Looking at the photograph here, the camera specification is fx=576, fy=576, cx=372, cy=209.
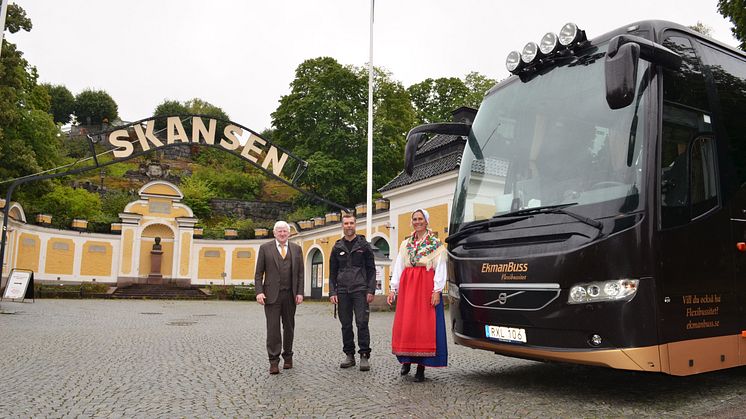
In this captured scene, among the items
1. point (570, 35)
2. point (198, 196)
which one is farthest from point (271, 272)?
point (198, 196)

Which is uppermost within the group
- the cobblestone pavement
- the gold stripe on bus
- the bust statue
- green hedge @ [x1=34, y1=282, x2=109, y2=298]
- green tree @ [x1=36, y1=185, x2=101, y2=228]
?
green tree @ [x1=36, y1=185, x2=101, y2=228]

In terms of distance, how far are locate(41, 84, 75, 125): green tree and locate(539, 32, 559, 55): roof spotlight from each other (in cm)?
9898

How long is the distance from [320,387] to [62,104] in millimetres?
98753

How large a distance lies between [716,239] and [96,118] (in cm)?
9982

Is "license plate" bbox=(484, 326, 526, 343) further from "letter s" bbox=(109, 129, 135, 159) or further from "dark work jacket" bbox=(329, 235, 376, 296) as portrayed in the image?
"letter s" bbox=(109, 129, 135, 159)

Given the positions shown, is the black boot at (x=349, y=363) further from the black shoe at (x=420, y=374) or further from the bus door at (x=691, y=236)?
the bus door at (x=691, y=236)

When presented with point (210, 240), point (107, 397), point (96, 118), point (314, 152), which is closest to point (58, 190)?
point (210, 240)

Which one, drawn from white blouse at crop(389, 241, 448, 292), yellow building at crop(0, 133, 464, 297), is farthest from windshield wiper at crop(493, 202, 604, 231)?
yellow building at crop(0, 133, 464, 297)

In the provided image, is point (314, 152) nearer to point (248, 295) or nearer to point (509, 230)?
point (248, 295)

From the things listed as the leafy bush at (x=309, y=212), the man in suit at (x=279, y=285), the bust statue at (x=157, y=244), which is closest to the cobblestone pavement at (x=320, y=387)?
the man in suit at (x=279, y=285)

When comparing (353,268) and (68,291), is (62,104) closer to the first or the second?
(68,291)

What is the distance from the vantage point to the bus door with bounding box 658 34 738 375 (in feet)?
15.2

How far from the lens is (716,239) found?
5059mm

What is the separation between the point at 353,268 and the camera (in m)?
6.92
